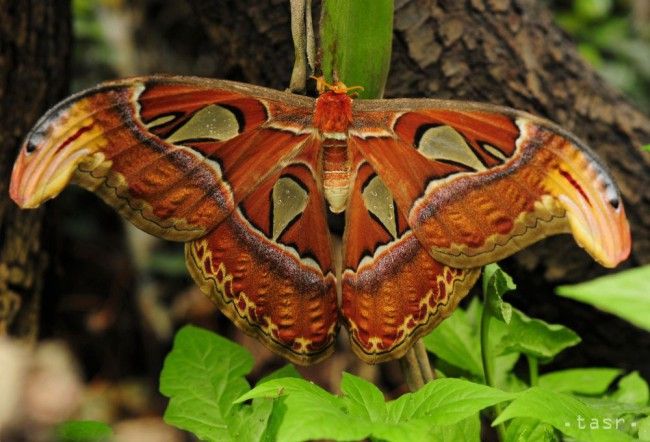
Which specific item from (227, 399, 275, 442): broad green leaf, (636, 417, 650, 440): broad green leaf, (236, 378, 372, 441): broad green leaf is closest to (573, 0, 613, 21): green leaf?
(636, 417, 650, 440): broad green leaf

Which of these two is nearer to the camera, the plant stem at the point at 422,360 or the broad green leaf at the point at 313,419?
the broad green leaf at the point at 313,419

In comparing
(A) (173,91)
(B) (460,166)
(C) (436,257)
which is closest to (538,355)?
(C) (436,257)

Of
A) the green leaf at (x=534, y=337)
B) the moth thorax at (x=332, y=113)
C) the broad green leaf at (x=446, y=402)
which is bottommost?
the broad green leaf at (x=446, y=402)

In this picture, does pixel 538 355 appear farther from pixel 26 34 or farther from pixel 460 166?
pixel 26 34

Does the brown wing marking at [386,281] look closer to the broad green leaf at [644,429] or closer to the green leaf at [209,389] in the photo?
the green leaf at [209,389]

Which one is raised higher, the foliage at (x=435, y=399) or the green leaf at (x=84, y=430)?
the foliage at (x=435, y=399)

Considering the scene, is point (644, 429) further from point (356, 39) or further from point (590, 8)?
point (590, 8)

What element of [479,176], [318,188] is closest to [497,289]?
[479,176]

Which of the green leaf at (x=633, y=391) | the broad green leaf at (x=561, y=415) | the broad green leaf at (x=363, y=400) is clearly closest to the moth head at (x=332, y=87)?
the broad green leaf at (x=363, y=400)

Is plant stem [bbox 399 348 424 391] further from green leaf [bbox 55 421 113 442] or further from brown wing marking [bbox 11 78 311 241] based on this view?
green leaf [bbox 55 421 113 442]
